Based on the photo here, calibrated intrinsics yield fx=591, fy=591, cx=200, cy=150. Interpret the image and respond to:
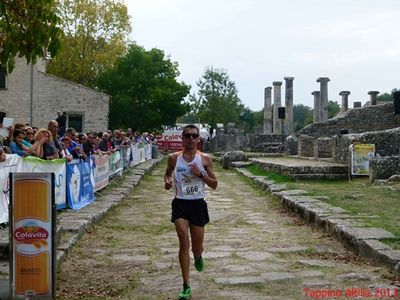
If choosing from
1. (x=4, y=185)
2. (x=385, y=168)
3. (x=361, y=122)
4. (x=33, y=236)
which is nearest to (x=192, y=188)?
(x=33, y=236)

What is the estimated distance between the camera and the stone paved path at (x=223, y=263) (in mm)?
5840

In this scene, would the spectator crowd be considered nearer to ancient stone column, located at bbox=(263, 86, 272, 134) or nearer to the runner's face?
the runner's face

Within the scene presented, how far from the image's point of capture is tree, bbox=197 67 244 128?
62875 mm

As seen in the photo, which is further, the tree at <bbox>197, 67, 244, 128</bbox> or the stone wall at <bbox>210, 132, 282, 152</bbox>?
the tree at <bbox>197, 67, 244, 128</bbox>

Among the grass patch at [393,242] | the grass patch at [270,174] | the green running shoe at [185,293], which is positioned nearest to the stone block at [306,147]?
the grass patch at [270,174]

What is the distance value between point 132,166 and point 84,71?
25.8 metres

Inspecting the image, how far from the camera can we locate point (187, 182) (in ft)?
18.9

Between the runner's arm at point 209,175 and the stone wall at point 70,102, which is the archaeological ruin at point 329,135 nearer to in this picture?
the stone wall at point 70,102

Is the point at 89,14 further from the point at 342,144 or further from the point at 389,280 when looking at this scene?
the point at 389,280

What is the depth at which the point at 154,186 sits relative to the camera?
17703 millimetres

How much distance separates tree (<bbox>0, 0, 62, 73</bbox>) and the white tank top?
165cm

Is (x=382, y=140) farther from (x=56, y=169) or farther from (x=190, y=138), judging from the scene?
(x=190, y=138)

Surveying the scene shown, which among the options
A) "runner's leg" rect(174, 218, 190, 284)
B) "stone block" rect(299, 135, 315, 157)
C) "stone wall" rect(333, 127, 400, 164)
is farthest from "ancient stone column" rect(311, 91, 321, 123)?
"runner's leg" rect(174, 218, 190, 284)

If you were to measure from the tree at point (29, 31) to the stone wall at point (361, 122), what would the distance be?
93.1 ft
